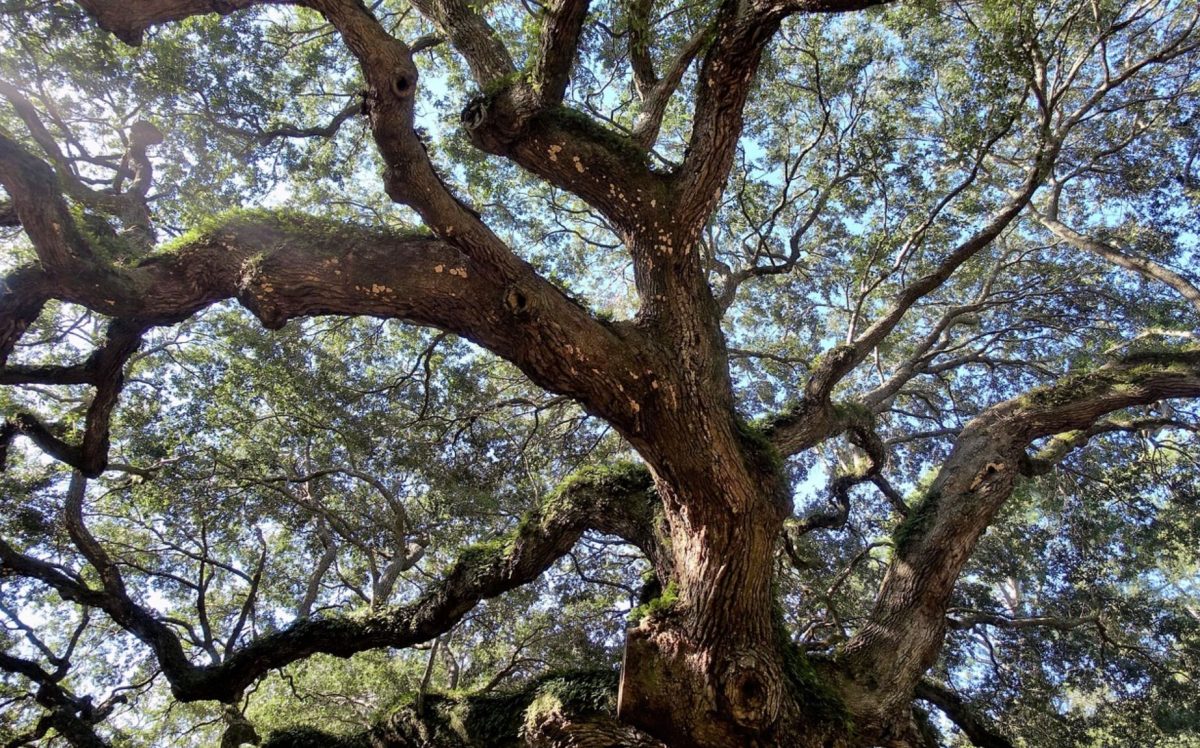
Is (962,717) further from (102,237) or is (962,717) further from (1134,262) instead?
(102,237)

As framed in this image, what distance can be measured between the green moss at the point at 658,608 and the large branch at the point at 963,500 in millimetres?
1290

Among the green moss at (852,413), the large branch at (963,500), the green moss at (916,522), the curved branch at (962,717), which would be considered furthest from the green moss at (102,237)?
the curved branch at (962,717)


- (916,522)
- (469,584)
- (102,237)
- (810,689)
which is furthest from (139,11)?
(916,522)

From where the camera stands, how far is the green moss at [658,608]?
327 centimetres

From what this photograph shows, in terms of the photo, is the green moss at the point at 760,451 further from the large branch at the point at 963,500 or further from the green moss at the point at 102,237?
the green moss at the point at 102,237

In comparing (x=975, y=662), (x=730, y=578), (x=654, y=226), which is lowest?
(x=730, y=578)

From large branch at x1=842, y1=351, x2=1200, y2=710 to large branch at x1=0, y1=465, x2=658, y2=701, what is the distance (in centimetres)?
154

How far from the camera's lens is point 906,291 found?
4.71 m

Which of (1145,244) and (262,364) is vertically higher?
(1145,244)

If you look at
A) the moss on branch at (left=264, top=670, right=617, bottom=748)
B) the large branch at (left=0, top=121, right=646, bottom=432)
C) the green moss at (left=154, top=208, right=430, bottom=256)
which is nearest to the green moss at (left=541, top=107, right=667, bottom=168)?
the large branch at (left=0, top=121, right=646, bottom=432)

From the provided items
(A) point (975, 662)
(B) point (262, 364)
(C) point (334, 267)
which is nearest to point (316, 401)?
(B) point (262, 364)

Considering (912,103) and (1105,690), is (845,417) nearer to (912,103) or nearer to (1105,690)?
(912,103)

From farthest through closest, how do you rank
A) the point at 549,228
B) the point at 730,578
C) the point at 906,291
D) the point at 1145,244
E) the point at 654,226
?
the point at 549,228 < the point at 1145,244 < the point at 906,291 < the point at 654,226 < the point at 730,578

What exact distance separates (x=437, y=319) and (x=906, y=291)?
11.4 feet
